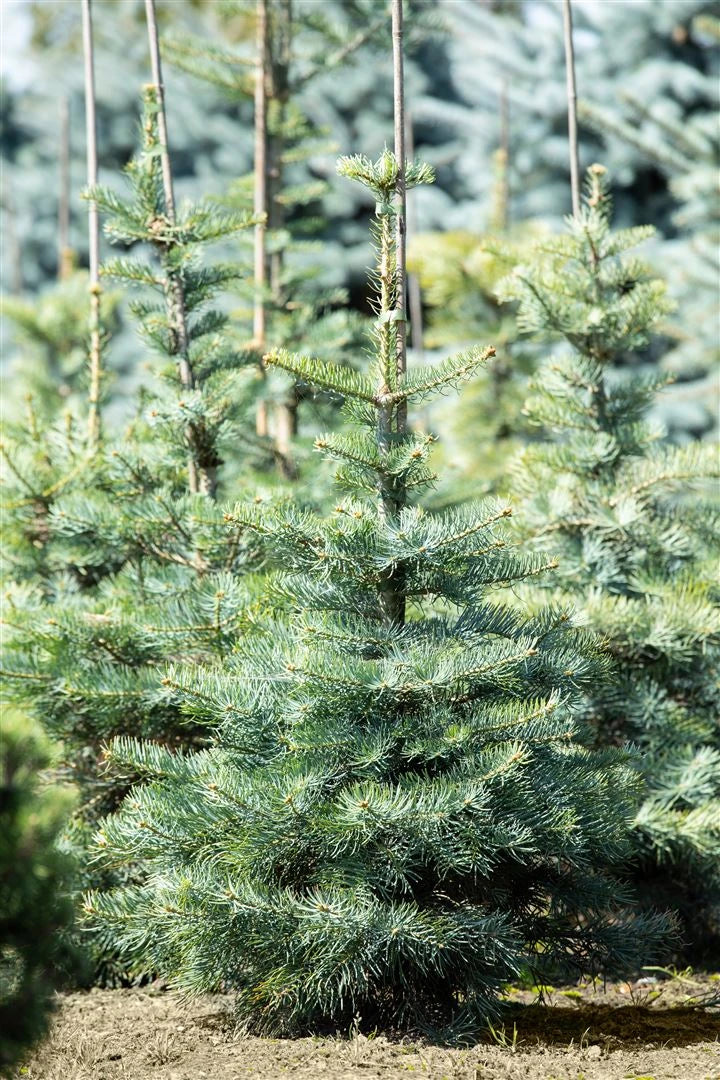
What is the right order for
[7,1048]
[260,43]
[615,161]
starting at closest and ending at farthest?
[7,1048], [260,43], [615,161]

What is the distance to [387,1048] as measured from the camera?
220cm

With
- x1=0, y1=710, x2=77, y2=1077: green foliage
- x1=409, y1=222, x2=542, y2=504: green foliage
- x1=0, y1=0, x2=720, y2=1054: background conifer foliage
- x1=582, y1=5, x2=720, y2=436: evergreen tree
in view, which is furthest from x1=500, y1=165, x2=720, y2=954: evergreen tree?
x1=582, y1=5, x2=720, y2=436: evergreen tree

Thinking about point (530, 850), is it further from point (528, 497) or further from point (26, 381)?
point (26, 381)

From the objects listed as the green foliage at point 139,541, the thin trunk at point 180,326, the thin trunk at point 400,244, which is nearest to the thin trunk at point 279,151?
the green foliage at point 139,541

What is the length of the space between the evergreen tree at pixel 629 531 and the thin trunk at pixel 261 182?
3.94 feet

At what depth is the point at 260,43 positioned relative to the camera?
14.6 feet

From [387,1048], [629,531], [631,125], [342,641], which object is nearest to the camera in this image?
[387,1048]

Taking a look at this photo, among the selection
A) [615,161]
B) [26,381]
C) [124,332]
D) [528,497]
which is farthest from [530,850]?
[124,332]

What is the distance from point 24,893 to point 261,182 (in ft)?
11.0

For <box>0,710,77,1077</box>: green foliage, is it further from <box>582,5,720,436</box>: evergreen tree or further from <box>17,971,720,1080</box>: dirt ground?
<box>582,5,720,436</box>: evergreen tree

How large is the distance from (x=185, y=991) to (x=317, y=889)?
1.70 ft

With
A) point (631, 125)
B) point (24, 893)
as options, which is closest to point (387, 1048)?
point (24, 893)

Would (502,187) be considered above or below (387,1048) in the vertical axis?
above

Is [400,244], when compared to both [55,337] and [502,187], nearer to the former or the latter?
[55,337]
